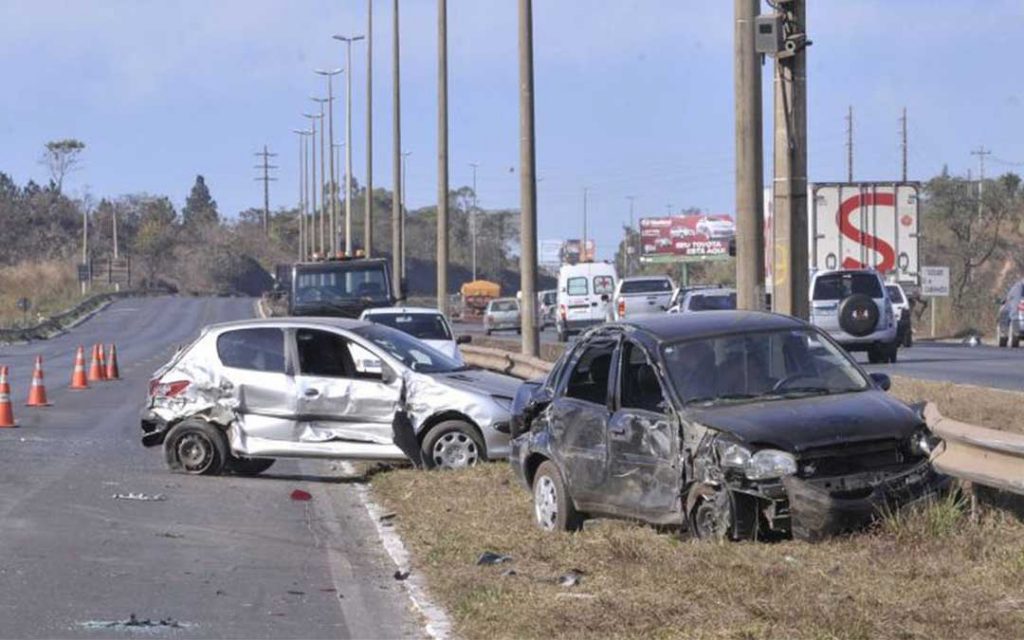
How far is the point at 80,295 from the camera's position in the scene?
108 meters

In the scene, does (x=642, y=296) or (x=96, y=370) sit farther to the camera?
Answer: (x=642, y=296)

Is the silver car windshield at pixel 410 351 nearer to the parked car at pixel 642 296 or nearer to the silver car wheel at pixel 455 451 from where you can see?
the silver car wheel at pixel 455 451

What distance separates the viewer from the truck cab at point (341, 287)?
35844 mm

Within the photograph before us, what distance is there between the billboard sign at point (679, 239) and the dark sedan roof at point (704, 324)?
267ft

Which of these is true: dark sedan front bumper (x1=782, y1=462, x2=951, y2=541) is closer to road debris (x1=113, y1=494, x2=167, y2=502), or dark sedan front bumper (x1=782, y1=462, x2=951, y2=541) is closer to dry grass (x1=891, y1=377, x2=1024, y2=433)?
dry grass (x1=891, y1=377, x2=1024, y2=433)

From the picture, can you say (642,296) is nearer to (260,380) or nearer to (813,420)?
(260,380)

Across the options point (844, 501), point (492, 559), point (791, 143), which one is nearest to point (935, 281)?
point (791, 143)

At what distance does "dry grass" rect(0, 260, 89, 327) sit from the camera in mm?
92812

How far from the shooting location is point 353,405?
15.4 meters

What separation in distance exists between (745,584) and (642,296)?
118ft

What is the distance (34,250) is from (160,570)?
14997cm

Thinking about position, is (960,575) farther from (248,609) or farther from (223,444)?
(223,444)

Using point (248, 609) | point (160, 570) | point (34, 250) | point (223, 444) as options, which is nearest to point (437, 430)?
point (223, 444)

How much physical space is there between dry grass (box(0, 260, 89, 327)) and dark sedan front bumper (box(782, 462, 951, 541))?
77.8 metres
